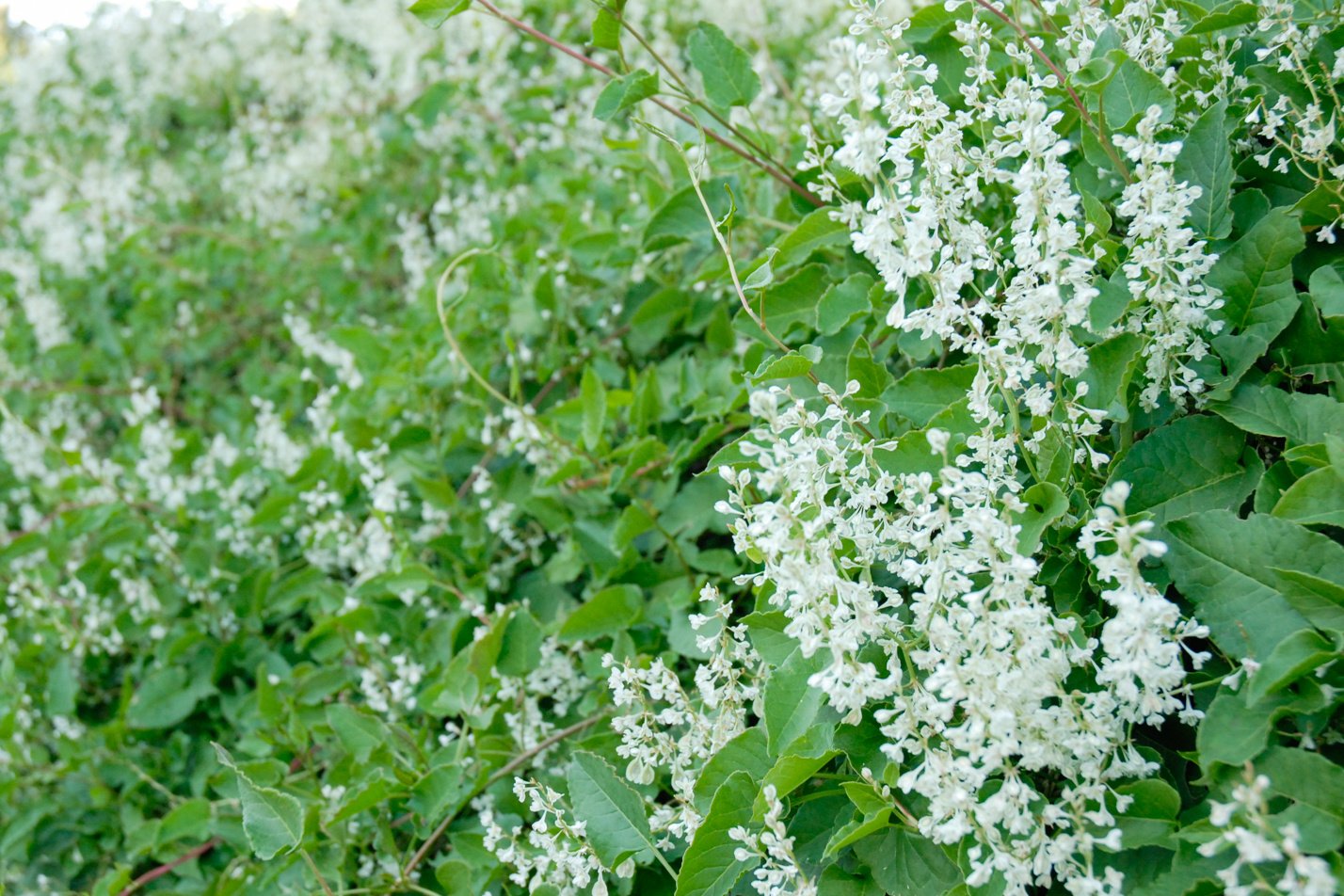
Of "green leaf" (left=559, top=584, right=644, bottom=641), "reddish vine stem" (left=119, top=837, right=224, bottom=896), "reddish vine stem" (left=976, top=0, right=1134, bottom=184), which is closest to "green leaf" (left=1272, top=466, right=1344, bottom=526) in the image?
"reddish vine stem" (left=976, top=0, right=1134, bottom=184)

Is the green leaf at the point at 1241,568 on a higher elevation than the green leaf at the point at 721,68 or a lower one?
lower

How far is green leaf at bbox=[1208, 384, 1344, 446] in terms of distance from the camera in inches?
54.3

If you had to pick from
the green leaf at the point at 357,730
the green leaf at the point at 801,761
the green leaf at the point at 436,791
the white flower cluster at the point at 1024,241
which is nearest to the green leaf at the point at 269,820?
the green leaf at the point at 436,791

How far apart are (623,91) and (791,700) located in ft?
3.44

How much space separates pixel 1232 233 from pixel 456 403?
205 centimetres

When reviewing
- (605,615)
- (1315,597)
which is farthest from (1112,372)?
(605,615)

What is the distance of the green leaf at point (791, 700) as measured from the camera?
138 cm

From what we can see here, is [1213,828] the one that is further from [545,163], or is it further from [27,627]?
[27,627]

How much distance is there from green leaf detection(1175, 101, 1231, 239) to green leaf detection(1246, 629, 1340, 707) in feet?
2.21

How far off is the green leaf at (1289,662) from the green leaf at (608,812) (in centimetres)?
87

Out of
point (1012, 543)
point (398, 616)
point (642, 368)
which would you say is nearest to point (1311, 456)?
point (1012, 543)

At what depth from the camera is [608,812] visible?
161 centimetres

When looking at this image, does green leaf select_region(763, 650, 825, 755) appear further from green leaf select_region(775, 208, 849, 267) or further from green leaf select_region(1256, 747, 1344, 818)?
green leaf select_region(775, 208, 849, 267)

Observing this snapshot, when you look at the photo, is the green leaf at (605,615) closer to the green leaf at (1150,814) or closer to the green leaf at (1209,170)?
the green leaf at (1150,814)
